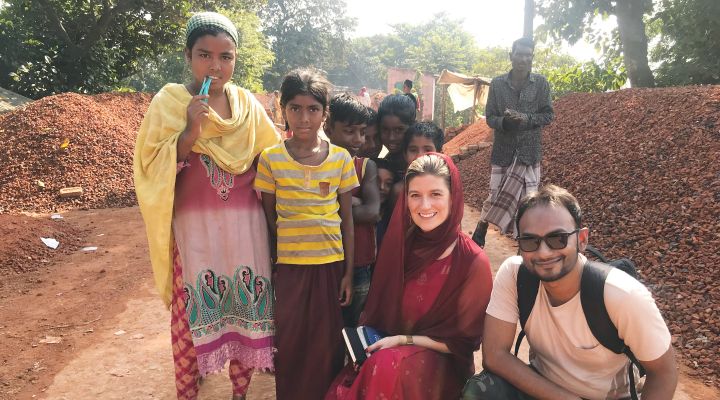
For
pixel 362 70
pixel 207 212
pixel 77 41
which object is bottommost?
pixel 207 212

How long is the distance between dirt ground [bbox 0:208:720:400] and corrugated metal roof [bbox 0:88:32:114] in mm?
7705

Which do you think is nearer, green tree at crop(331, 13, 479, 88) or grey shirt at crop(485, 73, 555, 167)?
grey shirt at crop(485, 73, 555, 167)

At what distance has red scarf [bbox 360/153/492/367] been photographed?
7.16ft

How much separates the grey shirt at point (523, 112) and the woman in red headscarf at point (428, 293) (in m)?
2.58

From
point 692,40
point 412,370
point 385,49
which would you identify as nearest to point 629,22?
point 692,40

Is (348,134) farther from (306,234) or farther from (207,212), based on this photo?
(207,212)

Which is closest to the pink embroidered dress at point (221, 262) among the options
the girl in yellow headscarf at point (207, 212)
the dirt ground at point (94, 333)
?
the girl in yellow headscarf at point (207, 212)

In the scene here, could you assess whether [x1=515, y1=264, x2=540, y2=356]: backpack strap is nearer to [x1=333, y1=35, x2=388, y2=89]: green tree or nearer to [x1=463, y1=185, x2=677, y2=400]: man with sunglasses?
[x1=463, y1=185, x2=677, y2=400]: man with sunglasses

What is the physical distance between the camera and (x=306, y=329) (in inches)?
94.1

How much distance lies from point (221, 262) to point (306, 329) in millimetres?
522

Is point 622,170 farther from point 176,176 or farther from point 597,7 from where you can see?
point 597,7

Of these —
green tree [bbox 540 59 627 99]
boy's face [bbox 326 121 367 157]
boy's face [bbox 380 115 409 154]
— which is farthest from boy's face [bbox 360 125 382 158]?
green tree [bbox 540 59 627 99]

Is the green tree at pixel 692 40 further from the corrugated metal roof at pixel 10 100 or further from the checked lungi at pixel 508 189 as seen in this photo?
the corrugated metal roof at pixel 10 100

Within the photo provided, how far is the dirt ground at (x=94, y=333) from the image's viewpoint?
2.98 meters
